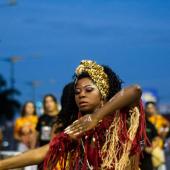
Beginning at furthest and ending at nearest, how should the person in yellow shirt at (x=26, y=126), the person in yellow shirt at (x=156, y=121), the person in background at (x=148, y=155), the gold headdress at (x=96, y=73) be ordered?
the person in yellow shirt at (x=26, y=126) → the person in yellow shirt at (x=156, y=121) → the person in background at (x=148, y=155) → the gold headdress at (x=96, y=73)

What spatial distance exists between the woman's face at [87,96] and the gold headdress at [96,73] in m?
0.04

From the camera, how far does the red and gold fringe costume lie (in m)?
5.10

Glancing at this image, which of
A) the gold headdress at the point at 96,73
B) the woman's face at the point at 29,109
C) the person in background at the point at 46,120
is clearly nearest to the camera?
the gold headdress at the point at 96,73

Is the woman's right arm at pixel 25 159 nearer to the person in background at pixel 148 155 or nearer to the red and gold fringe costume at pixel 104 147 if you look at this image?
the red and gold fringe costume at pixel 104 147

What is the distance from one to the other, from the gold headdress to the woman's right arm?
55 cm

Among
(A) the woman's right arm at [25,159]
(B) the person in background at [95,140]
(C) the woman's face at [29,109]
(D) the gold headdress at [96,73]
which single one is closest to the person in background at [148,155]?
(C) the woman's face at [29,109]

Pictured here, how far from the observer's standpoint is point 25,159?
16.6ft

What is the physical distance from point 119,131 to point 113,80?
1.45ft

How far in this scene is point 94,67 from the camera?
17.7 feet

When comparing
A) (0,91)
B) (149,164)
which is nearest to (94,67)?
(149,164)

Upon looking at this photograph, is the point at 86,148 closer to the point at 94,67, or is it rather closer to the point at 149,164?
the point at 94,67

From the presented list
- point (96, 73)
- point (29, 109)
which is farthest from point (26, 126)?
point (96, 73)

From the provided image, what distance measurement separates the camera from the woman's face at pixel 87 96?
514cm

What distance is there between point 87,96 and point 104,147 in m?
0.36
